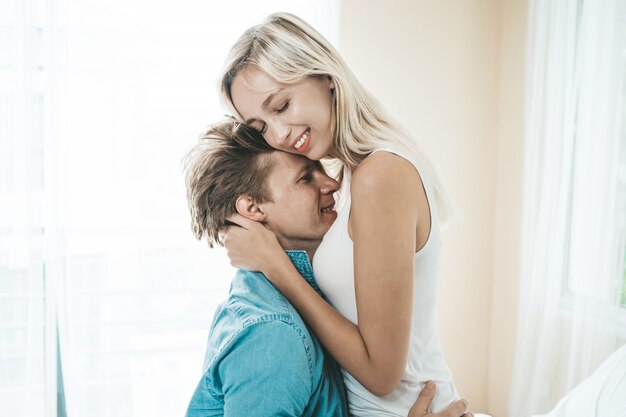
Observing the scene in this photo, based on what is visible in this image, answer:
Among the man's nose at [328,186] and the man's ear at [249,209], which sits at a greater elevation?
the man's nose at [328,186]

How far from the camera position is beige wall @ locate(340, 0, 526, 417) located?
3.22m

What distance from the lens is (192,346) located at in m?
3.04

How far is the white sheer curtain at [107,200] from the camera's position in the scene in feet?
8.70

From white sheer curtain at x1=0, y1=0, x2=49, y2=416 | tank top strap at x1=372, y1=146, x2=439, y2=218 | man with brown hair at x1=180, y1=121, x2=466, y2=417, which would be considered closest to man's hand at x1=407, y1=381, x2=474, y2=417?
man with brown hair at x1=180, y1=121, x2=466, y2=417

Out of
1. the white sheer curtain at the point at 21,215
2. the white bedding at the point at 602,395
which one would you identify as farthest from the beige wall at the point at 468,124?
the white sheer curtain at the point at 21,215

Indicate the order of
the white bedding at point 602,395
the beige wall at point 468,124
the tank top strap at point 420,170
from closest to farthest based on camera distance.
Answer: the tank top strap at point 420,170, the white bedding at point 602,395, the beige wall at point 468,124

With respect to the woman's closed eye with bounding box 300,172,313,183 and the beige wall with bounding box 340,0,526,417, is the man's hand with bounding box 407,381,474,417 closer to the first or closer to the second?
the woman's closed eye with bounding box 300,172,313,183

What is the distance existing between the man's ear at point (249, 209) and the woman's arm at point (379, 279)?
0.31 metres

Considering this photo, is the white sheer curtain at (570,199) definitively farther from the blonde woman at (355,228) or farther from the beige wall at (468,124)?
the blonde woman at (355,228)

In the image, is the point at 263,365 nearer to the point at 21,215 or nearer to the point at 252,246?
the point at 252,246

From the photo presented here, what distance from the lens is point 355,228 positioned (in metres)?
1.17

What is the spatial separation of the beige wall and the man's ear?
195 centimetres

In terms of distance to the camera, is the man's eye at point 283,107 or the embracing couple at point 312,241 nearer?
the embracing couple at point 312,241

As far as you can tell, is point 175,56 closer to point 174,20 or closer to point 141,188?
point 174,20
